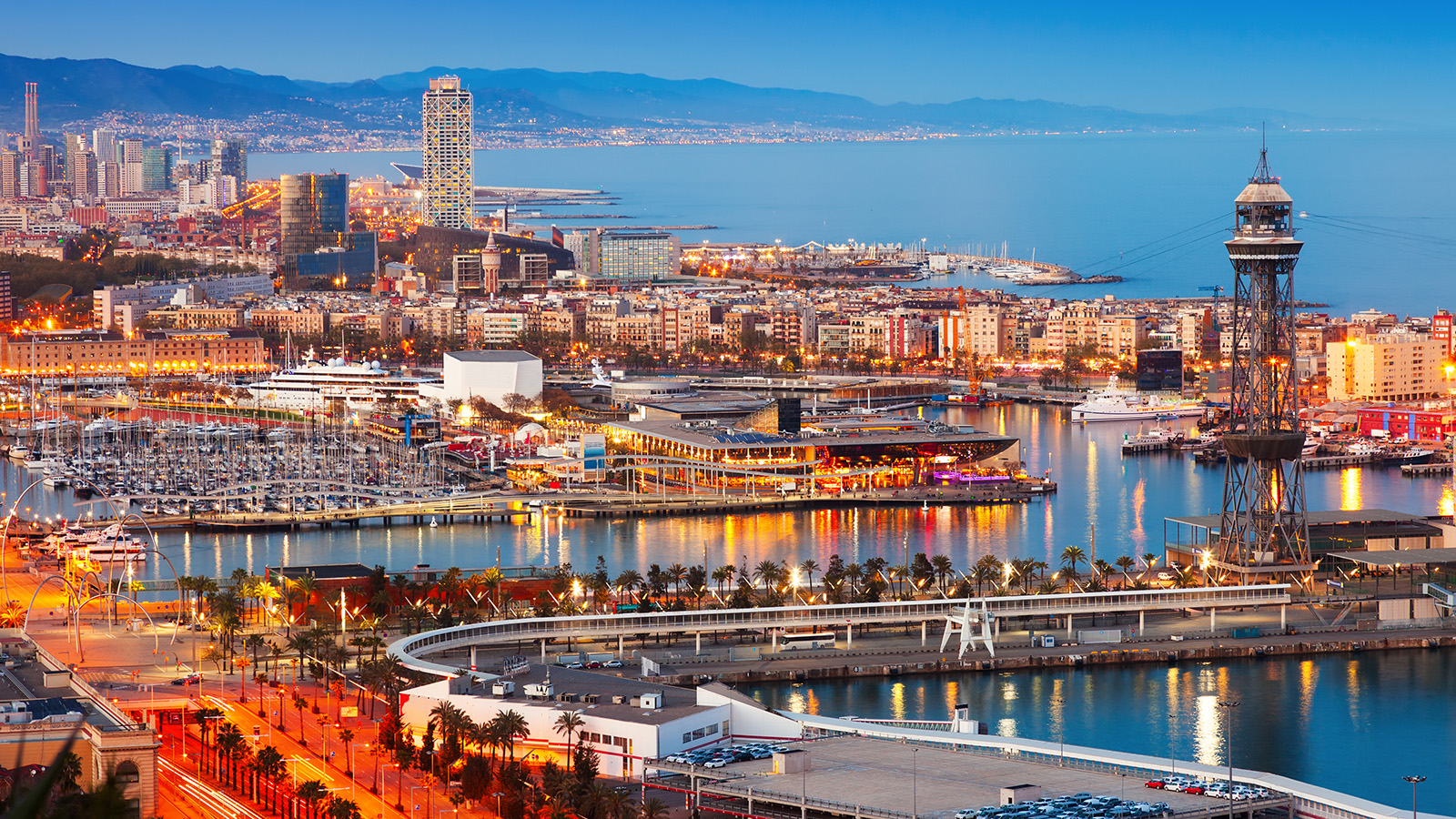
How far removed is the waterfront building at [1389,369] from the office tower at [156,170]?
71.7 metres

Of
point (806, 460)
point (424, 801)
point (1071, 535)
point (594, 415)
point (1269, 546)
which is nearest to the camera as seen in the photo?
point (424, 801)

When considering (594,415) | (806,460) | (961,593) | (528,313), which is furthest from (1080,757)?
(528,313)

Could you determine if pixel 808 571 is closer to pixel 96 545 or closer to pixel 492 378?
pixel 96 545

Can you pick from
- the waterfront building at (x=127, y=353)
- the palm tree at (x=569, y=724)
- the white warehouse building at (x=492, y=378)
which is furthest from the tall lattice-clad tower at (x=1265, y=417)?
the waterfront building at (x=127, y=353)

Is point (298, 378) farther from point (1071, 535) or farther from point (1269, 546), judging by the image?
point (1269, 546)

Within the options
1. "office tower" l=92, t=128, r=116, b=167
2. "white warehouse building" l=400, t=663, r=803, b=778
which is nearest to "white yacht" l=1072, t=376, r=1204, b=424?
"white warehouse building" l=400, t=663, r=803, b=778

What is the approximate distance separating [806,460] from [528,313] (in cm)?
2291

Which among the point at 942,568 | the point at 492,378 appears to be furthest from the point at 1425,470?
the point at 492,378

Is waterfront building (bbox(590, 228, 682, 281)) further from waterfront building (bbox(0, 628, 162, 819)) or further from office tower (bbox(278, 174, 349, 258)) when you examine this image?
waterfront building (bbox(0, 628, 162, 819))

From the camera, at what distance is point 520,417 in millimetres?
35781

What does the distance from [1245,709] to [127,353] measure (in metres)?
33.4

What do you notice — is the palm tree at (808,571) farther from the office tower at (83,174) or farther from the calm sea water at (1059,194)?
the office tower at (83,174)

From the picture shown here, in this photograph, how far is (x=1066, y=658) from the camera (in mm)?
17078

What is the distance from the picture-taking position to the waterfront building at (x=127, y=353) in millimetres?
43844
